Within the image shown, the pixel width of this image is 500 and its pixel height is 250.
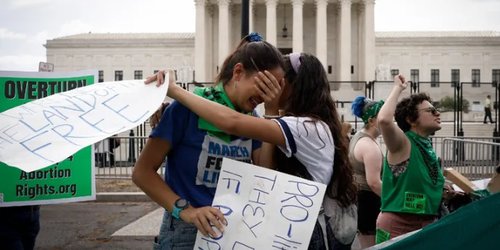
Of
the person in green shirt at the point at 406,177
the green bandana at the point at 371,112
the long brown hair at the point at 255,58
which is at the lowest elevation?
the person in green shirt at the point at 406,177

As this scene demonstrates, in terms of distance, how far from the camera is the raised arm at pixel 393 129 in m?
3.72

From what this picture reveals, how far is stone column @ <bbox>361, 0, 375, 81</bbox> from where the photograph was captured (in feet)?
204

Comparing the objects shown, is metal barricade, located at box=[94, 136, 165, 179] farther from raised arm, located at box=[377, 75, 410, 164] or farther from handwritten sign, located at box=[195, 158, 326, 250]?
handwritten sign, located at box=[195, 158, 326, 250]

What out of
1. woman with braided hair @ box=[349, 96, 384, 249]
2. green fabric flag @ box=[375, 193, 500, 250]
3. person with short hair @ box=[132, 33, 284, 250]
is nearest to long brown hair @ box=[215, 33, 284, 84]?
person with short hair @ box=[132, 33, 284, 250]

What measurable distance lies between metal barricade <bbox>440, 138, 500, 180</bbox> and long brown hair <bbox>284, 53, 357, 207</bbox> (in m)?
9.90

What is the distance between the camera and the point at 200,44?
6306 centimetres

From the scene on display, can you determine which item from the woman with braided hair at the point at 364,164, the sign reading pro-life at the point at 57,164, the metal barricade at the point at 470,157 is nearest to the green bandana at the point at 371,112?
the woman with braided hair at the point at 364,164

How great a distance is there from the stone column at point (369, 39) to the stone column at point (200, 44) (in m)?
18.7

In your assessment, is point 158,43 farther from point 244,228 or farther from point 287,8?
point 244,228

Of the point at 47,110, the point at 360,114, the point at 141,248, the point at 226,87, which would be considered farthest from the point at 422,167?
the point at 141,248

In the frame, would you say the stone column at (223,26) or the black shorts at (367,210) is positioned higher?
the stone column at (223,26)

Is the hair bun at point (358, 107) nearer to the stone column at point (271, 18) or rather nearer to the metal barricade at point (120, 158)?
the metal barricade at point (120, 158)

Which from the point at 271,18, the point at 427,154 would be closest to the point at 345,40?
the point at 271,18

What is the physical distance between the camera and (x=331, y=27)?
220 ft
